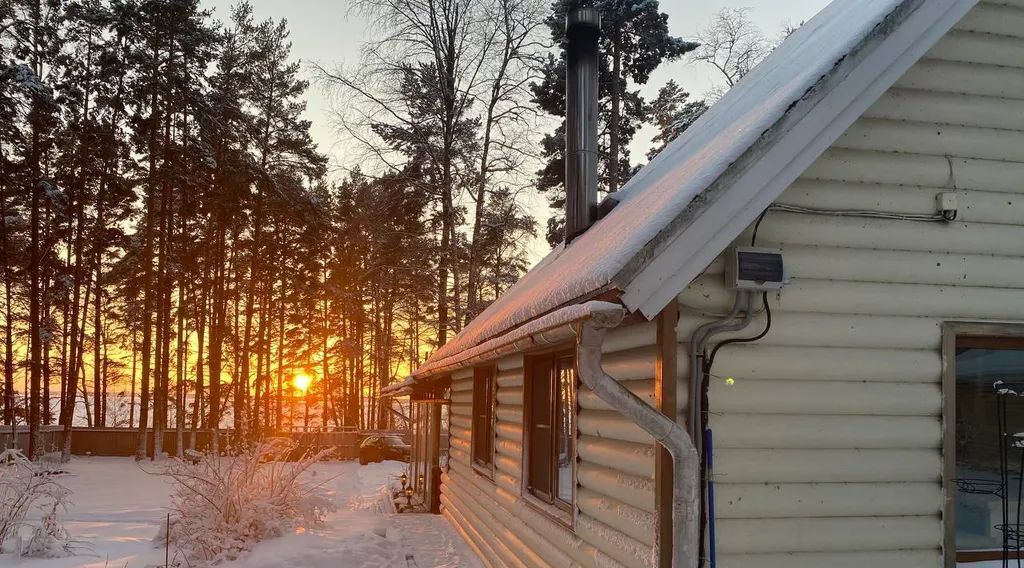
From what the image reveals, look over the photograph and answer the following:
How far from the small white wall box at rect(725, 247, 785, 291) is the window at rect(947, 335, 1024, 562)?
4.05 ft

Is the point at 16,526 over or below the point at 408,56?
below

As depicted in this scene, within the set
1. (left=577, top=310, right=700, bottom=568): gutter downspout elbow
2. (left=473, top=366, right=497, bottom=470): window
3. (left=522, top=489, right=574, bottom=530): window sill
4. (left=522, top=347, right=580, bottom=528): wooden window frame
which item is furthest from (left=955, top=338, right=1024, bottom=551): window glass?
(left=473, top=366, right=497, bottom=470): window

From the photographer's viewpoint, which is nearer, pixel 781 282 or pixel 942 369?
pixel 781 282

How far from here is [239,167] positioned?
24.2 m

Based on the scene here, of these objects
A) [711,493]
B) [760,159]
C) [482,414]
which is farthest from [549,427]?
[482,414]

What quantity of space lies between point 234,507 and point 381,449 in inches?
756

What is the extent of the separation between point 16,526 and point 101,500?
22.9ft

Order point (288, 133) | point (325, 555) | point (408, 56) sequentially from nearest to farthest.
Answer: point (325, 555) < point (408, 56) < point (288, 133)

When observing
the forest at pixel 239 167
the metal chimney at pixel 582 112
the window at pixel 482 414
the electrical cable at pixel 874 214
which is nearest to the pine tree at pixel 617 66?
the forest at pixel 239 167

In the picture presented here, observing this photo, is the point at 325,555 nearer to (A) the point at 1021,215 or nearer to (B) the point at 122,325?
(A) the point at 1021,215

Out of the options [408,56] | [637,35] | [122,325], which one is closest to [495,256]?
[408,56]

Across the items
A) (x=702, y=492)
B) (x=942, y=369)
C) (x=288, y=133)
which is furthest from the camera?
(x=288, y=133)

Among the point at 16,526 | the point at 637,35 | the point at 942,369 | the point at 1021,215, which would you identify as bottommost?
the point at 16,526

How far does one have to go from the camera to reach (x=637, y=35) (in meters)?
19.9
